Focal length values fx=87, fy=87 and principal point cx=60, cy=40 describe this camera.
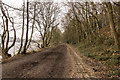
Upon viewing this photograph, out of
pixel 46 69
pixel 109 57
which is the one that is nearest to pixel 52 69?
pixel 46 69

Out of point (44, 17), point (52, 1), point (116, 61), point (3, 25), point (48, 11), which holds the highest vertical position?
point (52, 1)

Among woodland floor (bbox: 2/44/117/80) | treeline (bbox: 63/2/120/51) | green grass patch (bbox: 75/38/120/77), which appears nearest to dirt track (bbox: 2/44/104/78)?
woodland floor (bbox: 2/44/117/80)

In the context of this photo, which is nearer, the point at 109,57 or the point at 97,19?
the point at 109,57

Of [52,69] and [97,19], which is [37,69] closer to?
[52,69]

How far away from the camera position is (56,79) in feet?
14.0

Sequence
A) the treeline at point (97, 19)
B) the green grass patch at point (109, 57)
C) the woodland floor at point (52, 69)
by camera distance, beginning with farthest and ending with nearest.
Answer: the treeline at point (97, 19) → the green grass patch at point (109, 57) → the woodland floor at point (52, 69)

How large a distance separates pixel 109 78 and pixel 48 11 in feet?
73.5

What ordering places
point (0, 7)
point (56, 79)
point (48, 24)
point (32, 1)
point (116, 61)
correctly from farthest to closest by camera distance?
point (48, 24) < point (32, 1) < point (0, 7) < point (116, 61) < point (56, 79)

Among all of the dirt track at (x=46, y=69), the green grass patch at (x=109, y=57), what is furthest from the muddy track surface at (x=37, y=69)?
the green grass patch at (x=109, y=57)

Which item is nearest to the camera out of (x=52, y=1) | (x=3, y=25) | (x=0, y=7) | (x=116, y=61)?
(x=116, y=61)

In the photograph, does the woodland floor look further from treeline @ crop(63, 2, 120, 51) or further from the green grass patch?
treeline @ crop(63, 2, 120, 51)

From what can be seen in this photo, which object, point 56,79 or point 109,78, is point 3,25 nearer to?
point 56,79

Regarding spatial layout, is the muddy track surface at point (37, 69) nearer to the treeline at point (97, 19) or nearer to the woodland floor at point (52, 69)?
the woodland floor at point (52, 69)

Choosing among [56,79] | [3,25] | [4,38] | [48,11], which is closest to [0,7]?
[3,25]
